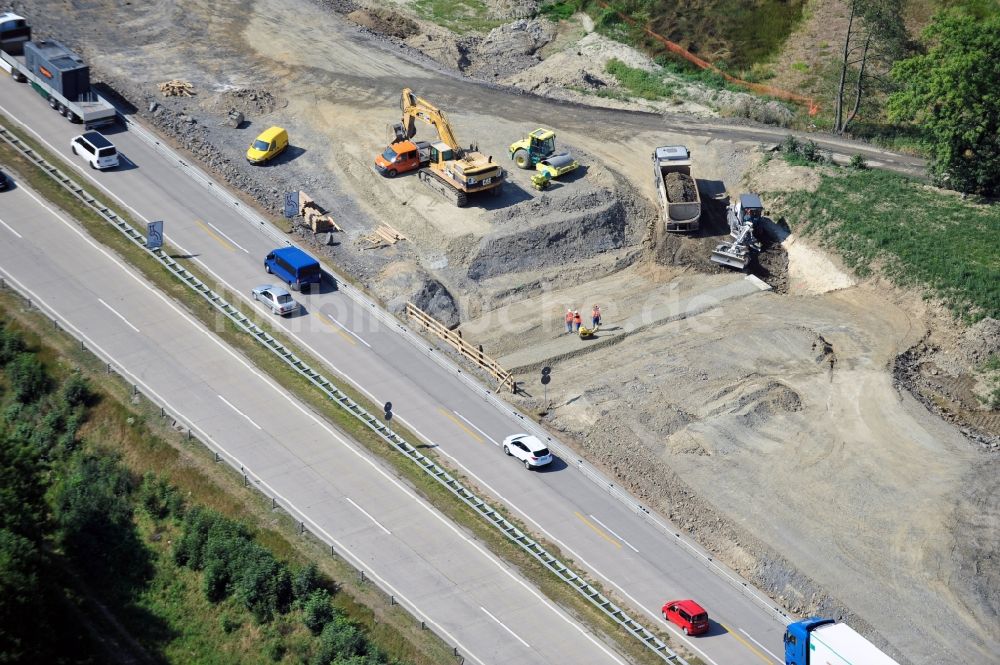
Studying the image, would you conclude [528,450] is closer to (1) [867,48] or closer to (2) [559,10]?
(1) [867,48]

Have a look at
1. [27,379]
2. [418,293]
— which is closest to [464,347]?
[418,293]

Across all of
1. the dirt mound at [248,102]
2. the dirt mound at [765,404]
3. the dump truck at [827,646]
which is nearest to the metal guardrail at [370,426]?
the dump truck at [827,646]

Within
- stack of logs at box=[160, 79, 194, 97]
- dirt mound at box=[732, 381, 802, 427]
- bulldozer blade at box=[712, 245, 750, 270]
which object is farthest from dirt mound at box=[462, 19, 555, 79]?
dirt mound at box=[732, 381, 802, 427]

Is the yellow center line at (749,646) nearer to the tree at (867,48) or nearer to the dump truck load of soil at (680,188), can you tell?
the dump truck load of soil at (680,188)

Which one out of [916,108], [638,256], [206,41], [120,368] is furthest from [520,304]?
[206,41]

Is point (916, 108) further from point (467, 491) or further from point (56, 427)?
point (56, 427)
